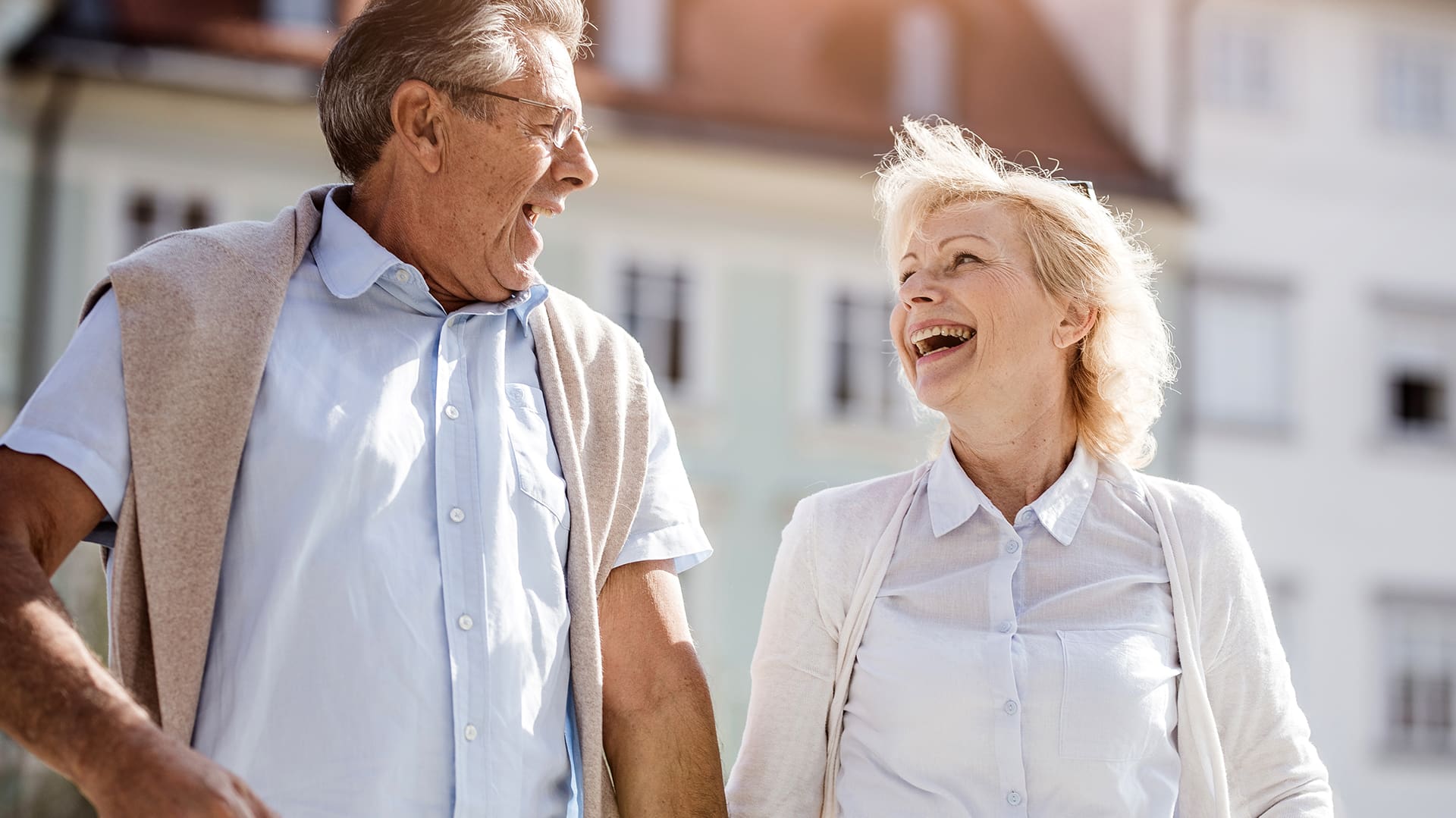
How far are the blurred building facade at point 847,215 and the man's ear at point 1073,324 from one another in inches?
527

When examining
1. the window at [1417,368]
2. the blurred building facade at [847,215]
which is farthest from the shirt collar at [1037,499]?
the window at [1417,368]

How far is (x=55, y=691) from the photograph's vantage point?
2.45m

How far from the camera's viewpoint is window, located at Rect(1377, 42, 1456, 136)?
21.7 metres

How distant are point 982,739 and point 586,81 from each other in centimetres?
1649

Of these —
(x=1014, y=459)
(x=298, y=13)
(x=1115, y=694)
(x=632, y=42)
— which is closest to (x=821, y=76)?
(x=632, y=42)

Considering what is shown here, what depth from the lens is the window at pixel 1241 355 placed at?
67.6 feet

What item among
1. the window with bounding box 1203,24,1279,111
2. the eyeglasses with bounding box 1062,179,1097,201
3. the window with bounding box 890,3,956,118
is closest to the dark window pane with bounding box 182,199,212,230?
the window with bounding box 890,3,956,118

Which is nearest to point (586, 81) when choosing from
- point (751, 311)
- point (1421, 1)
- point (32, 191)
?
point (751, 311)

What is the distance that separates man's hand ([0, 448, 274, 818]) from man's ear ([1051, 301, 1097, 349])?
1855 millimetres

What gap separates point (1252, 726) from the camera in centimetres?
335

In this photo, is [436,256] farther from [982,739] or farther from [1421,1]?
[1421,1]

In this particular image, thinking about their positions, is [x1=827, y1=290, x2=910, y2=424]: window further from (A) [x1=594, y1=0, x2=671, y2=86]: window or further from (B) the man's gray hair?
(B) the man's gray hair

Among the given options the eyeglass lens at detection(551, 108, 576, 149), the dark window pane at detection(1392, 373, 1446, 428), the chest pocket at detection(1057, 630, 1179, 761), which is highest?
the eyeglass lens at detection(551, 108, 576, 149)

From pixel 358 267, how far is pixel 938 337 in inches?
44.8
